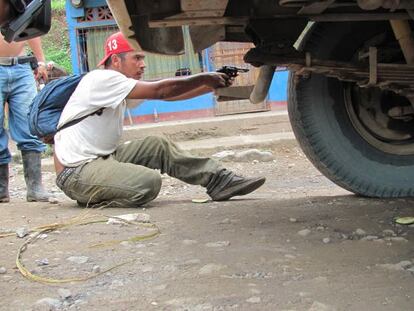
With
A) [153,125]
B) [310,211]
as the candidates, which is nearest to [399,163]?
[310,211]

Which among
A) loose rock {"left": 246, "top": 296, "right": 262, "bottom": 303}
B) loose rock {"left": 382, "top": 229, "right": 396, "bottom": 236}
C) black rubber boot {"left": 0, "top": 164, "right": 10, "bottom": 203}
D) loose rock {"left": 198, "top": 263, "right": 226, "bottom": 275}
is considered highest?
loose rock {"left": 246, "top": 296, "right": 262, "bottom": 303}

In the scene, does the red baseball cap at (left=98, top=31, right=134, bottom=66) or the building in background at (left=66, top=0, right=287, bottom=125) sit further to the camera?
the building in background at (left=66, top=0, right=287, bottom=125)

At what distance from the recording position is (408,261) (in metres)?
2.31

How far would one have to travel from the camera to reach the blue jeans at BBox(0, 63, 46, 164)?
4.46 metres

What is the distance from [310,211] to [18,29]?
6.03ft

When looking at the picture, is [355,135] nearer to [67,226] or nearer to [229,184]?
[229,184]

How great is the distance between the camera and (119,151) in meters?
4.03

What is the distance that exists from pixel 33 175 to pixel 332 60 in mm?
2565

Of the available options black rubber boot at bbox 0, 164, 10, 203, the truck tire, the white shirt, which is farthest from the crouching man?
black rubber boot at bbox 0, 164, 10, 203

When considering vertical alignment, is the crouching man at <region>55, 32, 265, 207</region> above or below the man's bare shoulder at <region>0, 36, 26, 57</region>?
below

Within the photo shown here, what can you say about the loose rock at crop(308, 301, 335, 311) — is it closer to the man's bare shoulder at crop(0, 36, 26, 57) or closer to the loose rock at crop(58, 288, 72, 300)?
the loose rock at crop(58, 288, 72, 300)

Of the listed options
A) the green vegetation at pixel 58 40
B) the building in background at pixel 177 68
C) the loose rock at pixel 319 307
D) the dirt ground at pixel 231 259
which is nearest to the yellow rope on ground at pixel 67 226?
the dirt ground at pixel 231 259

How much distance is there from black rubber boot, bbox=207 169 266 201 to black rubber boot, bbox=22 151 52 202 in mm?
1397

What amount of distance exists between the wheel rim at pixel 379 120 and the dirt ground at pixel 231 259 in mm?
345
